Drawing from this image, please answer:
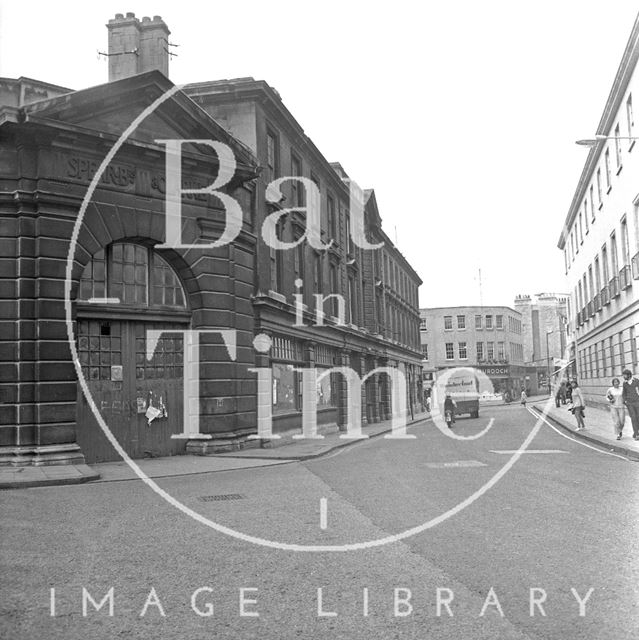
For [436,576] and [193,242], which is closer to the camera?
[436,576]

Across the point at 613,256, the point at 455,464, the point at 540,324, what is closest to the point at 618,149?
the point at 613,256

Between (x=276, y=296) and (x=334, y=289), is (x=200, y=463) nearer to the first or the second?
(x=276, y=296)

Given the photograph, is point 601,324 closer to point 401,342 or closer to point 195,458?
point 401,342

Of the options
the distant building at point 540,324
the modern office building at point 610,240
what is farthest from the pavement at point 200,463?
the distant building at point 540,324

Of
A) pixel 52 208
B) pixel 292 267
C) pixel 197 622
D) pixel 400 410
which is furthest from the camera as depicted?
pixel 400 410

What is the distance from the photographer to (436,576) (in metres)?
5.70

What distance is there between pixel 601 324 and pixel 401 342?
14.3 metres

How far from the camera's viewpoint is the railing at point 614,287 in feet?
107

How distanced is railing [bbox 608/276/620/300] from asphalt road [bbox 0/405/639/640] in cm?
2260

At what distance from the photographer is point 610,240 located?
34781 mm

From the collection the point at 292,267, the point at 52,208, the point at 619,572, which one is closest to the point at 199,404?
the point at 52,208

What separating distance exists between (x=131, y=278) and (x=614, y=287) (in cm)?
2420

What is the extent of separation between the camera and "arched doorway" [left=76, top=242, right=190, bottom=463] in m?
16.5

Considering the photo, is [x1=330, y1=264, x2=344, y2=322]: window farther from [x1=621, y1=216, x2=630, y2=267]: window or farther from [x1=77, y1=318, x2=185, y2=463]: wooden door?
[x1=77, y1=318, x2=185, y2=463]: wooden door
